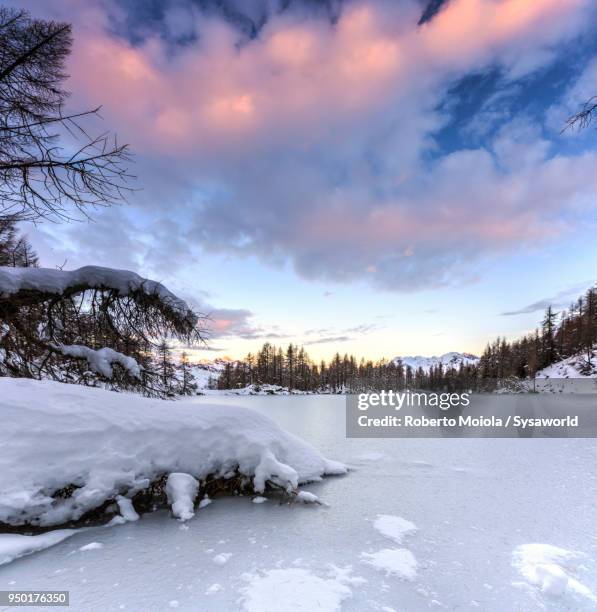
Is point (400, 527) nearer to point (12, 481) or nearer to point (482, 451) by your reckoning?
point (12, 481)

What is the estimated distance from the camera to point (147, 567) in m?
2.91

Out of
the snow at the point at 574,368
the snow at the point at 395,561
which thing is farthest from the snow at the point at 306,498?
the snow at the point at 574,368

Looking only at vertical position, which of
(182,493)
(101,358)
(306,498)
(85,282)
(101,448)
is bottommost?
(306,498)

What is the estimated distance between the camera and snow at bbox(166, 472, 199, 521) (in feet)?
13.5

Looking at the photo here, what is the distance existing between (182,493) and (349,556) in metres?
2.27

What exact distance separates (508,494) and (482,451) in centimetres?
455

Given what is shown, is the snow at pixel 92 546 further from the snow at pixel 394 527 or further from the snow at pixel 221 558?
the snow at pixel 394 527

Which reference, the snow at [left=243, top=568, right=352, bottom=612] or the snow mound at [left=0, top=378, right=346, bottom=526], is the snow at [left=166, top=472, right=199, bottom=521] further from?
the snow at [left=243, top=568, right=352, bottom=612]

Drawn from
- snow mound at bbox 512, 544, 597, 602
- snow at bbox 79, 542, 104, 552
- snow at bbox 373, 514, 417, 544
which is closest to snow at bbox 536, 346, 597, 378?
snow mound at bbox 512, 544, 597, 602

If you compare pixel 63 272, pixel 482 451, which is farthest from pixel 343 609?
pixel 482 451

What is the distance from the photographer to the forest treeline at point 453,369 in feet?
181

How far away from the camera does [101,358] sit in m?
4.71

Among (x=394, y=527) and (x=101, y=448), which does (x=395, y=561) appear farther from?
(x=101, y=448)

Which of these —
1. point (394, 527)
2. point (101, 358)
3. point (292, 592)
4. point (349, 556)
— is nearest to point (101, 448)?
point (101, 358)
